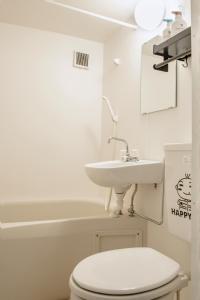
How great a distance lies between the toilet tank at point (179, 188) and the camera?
4.09 ft

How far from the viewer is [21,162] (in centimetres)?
233

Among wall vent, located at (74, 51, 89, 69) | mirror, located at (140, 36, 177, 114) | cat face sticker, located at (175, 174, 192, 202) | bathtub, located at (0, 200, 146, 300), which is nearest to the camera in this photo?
cat face sticker, located at (175, 174, 192, 202)

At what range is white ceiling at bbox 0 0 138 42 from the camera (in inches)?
77.5

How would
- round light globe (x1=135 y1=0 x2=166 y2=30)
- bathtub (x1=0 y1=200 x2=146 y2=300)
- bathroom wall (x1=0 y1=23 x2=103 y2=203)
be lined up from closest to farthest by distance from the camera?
bathtub (x1=0 y1=200 x2=146 y2=300) < round light globe (x1=135 y1=0 x2=166 y2=30) < bathroom wall (x1=0 y1=23 x2=103 y2=203)

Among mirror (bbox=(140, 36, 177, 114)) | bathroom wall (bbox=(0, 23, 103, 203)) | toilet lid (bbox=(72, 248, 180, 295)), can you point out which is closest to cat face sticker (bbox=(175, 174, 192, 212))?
toilet lid (bbox=(72, 248, 180, 295))

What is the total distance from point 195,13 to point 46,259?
1.49m

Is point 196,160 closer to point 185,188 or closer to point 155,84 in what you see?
point 185,188

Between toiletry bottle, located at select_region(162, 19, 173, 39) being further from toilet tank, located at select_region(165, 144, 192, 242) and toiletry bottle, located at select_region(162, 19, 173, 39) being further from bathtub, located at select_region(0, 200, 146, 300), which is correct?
bathtub, located at select_region(0, 200, 146, 300)

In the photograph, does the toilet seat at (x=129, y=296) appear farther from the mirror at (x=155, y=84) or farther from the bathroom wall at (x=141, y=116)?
the mirror at (x=155, y=84)

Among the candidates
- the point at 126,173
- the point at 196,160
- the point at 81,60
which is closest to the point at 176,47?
the point at 126,173

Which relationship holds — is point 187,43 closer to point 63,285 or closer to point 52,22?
point 52,22

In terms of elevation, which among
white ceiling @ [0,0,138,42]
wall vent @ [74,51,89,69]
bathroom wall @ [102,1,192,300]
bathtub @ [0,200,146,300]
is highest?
white ceiling @ [0,0,138,42]

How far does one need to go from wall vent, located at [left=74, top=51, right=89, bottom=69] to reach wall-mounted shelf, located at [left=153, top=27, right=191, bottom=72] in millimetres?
1180

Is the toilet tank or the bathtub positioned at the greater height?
the toilet tank
